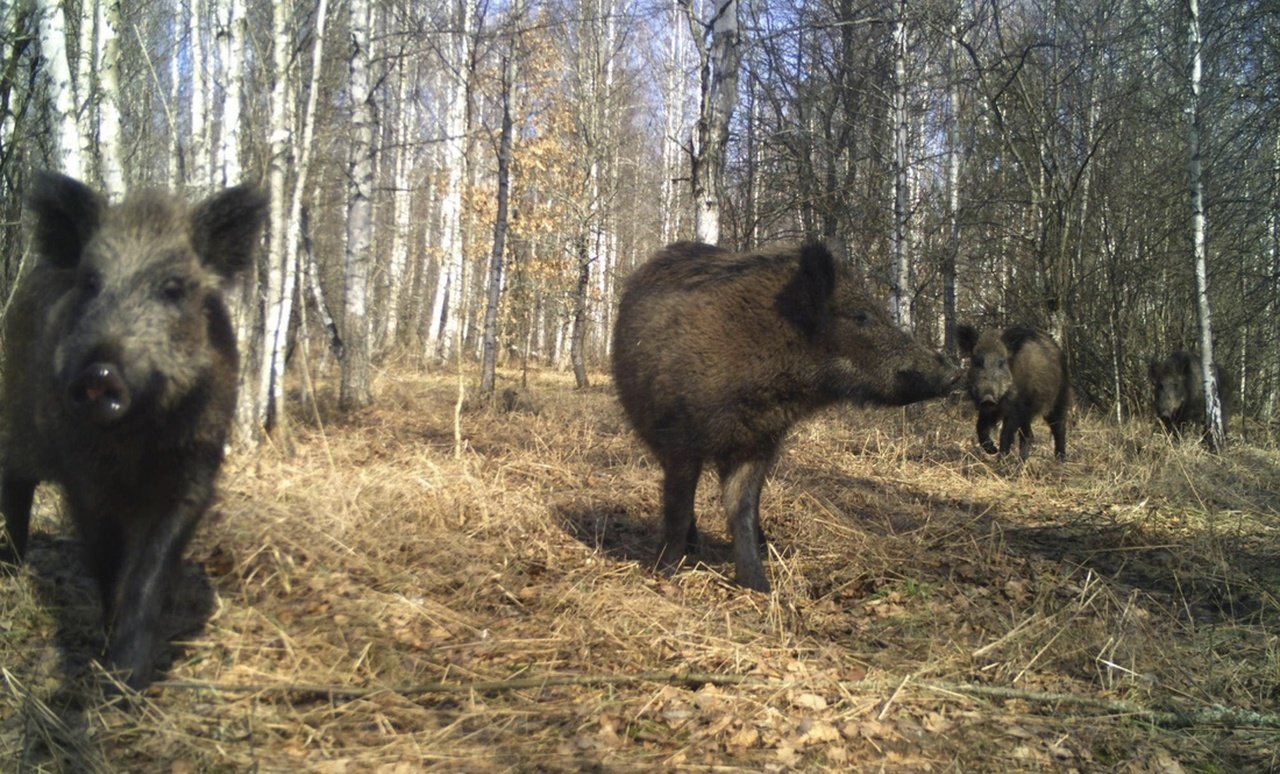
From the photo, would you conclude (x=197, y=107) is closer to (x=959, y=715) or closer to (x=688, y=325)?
(x=688, y=325)

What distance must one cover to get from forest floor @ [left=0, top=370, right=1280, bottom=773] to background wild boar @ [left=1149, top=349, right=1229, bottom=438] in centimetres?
616

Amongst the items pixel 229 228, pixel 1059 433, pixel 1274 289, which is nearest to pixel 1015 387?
pixel 1059 433

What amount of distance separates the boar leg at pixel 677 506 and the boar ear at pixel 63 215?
3.39m

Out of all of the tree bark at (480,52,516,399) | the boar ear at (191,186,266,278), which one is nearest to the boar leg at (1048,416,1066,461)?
the tree bark at (480,52,516,399)

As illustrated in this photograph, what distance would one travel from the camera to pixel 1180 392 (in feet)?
44.0

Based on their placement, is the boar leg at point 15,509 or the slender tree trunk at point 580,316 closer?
the boar leg at point 15,509

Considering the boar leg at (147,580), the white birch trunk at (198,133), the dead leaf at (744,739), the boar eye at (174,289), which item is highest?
the white birch trunk at (198,133)

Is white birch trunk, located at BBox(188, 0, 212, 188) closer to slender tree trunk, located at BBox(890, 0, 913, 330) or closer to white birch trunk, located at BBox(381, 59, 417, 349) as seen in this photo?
slender tree trunk, located at BBox(890, 0, 913, 330)

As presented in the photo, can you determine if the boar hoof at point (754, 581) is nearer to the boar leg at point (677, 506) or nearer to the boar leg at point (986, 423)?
the boar leg at point (677, 506)

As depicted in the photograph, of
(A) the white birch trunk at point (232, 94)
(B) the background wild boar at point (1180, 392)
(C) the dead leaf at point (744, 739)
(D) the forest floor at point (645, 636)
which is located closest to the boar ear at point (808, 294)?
(D) the forest floor at point (645, 636)

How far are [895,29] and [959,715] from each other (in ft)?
43.7

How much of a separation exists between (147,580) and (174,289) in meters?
→ 1.21

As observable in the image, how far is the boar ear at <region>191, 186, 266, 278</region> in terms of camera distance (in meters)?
4.12

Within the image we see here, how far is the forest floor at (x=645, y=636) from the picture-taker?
11.1 ft
